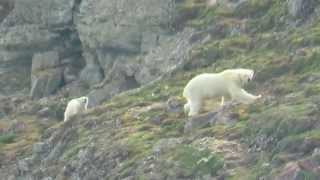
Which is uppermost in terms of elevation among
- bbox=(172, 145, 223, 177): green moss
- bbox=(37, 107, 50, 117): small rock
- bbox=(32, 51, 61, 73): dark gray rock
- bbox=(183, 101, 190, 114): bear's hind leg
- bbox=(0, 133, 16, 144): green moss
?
bbox=(172, 145, 223, 177): green moss

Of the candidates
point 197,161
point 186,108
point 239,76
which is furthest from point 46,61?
point 197,161

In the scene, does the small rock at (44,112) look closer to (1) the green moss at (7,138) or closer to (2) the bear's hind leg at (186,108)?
(1) the green moss at (7,138)

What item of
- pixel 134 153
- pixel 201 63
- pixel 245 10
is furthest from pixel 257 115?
pixel 245 10

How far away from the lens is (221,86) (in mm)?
44844

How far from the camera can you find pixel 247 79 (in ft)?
147

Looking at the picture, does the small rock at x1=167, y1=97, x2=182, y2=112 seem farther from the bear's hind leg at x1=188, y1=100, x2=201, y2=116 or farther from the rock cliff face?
the rock cliff face

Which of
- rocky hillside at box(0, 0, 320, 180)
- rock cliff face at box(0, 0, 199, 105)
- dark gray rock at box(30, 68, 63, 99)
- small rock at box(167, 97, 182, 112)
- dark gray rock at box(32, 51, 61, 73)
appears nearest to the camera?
rocky hillside at box(0, 0, 320, 180)

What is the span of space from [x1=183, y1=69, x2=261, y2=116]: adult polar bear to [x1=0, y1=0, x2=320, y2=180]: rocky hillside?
58 centimetres

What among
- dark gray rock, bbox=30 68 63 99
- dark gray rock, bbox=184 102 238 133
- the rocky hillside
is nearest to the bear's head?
the rocky hillside

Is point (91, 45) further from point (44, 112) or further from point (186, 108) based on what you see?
point (186, 108)

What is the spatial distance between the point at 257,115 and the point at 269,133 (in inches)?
99.8

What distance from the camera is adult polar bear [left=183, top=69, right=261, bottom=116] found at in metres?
44.7

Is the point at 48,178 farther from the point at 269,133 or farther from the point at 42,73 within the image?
the point at 42,73

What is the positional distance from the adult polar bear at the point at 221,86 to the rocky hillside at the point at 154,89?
58 cm
